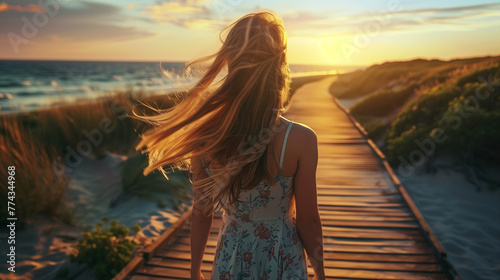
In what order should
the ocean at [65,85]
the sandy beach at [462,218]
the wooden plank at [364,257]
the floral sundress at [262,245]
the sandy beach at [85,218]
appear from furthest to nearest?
the ocean at [65,85] < the sandy beach at [462,218] < the sandy beach at [85,218] < the wooden plank at [364,257] < the floral sundress at [262,245]

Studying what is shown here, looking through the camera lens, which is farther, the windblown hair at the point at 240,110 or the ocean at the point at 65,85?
the ocean at the point at 65,85

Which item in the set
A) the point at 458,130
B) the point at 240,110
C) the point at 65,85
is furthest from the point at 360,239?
the point at 65,85

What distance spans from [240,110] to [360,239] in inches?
121

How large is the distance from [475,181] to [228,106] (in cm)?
664

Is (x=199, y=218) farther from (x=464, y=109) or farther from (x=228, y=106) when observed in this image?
(x=464, y=109)

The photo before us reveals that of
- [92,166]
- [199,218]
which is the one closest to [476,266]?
[199,218]

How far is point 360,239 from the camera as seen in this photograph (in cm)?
396

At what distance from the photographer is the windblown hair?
1.40m

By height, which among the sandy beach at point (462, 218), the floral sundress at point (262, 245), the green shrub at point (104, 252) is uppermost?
the floral sundress at point (262, 245)

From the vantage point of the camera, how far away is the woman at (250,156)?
1427 mm

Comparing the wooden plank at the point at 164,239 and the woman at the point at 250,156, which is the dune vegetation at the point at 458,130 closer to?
the wooden plank at the point at 164,239

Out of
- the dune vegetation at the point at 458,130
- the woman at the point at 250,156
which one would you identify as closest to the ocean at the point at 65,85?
the woman at the point at 250,156

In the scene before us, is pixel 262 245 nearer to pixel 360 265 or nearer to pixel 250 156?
pixel 250 156

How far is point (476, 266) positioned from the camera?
4285 mm
